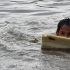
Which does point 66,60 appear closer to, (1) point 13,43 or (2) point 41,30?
(1) point 13,43

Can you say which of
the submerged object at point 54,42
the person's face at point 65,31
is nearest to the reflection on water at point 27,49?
the submerged object at point 54,42

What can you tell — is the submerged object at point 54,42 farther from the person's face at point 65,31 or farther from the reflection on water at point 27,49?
the person's face at point 65,31

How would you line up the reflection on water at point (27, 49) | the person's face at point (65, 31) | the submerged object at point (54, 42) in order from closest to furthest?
the reflection on water at point (27, 49) → the submerged object at point (54, 42) → the person's face at point (65, 31)

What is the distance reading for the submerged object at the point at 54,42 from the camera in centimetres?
304

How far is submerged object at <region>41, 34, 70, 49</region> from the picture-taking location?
3039 millimetres

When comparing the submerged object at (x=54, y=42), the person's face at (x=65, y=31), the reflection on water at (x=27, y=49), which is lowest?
the reflection on water at (x=27, y=49)

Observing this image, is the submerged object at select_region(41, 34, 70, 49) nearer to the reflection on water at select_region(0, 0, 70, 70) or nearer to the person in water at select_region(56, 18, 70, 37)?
the reflection on water at select_region(0, 0, 70, 70)

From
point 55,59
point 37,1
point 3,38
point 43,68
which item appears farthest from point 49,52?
point 37,1

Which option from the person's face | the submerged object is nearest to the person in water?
the person's face

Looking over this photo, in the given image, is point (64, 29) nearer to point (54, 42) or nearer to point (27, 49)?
point (54, 42)

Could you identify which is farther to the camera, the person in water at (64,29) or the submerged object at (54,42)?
→ the person in water at (64,29)

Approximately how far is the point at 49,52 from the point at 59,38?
1.01 ft

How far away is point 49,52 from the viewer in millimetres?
3188

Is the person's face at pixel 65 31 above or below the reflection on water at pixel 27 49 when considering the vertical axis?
above
